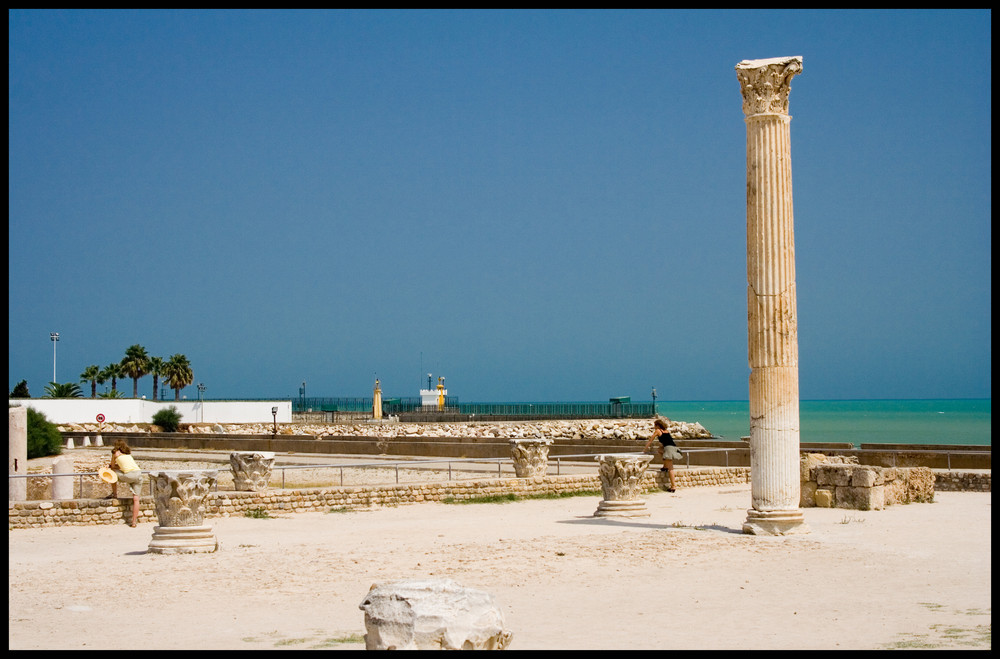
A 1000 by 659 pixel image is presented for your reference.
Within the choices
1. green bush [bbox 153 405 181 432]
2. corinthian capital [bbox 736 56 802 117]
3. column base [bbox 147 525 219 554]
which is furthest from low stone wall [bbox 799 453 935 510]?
green bush [bbox 153 405 181 432]

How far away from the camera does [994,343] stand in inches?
301

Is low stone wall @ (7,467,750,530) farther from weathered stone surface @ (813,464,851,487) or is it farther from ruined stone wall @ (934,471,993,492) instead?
weathered stone surface @ (813,464,851,487)

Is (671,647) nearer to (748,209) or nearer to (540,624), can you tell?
(540,624)

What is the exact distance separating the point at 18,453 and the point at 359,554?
11448mm

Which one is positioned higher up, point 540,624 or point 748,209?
point 748,209

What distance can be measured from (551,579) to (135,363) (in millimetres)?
84179

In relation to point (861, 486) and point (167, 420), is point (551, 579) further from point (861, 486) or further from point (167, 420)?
point (167, 420)

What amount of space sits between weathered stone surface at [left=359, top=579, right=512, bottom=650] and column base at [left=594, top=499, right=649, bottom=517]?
1198 centimetres

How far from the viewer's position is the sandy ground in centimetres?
888

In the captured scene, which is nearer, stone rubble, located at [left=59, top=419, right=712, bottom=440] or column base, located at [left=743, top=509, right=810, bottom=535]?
column base, located at [left=743, top=509, right=810, bottom=535]

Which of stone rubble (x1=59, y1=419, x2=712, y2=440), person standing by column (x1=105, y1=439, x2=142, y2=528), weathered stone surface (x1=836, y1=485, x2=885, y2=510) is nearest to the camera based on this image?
person standing by column (x1=105, y1=439, x2=142, y2=528)

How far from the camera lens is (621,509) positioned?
19062 mm

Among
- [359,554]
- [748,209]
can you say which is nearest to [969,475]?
[748,209]

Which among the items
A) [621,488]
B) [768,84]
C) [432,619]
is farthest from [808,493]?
[432,619]
